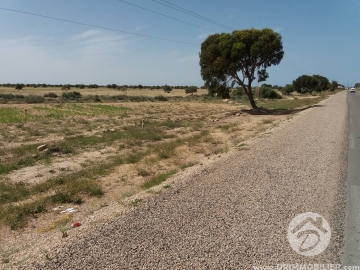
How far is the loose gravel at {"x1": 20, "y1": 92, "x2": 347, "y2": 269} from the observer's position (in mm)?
4121

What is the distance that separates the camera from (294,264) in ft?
13.3

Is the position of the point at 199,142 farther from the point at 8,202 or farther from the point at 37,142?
the point at 8,202

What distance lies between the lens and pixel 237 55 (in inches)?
1244

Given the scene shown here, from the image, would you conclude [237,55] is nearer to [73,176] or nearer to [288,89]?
[73,176]

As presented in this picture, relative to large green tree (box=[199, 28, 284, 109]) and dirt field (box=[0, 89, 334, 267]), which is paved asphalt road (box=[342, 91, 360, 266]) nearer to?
dirt field (box=[0, 89, 334, 267])

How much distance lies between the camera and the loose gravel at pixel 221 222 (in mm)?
4121

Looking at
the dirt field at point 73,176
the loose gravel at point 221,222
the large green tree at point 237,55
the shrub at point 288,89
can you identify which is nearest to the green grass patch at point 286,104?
the large green tree at point 237,55

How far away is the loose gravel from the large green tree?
24.5 m

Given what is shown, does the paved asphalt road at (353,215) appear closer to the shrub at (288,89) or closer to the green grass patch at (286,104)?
the green grass patch at (286,104)

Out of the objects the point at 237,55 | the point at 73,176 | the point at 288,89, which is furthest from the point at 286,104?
the point at 288,89

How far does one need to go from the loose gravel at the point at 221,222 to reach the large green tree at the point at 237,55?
2453cm

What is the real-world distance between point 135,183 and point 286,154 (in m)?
5.15

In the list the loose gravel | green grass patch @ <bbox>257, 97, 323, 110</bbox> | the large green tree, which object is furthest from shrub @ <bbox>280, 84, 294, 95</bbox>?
the loose gravel

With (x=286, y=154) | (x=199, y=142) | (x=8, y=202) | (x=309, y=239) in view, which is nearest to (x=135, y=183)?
(x=8, y=202)
